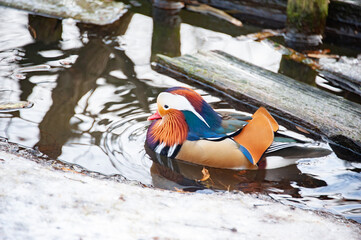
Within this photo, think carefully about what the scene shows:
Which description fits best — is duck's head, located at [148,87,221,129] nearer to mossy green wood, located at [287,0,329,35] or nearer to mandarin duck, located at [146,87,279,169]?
mandarin duck, located at [146,87,279,169]

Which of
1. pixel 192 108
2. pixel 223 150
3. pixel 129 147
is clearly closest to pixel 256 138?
pixel 223 150

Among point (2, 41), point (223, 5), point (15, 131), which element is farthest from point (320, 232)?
point (223, 5)

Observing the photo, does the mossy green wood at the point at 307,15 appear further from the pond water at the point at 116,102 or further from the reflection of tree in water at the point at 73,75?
the reflection of tree in water at the point at 73,75

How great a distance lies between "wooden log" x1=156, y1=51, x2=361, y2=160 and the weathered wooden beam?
5.34 feet

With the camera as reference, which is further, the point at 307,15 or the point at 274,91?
the point at 307,15

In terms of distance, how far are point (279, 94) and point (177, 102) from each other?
55.2 inches

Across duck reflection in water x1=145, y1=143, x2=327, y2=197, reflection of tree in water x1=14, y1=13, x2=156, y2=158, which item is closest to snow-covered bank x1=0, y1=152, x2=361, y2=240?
duck reflection in water x1=145, y1=143, x2=327, y2=197

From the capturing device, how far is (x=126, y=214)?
2.25 m

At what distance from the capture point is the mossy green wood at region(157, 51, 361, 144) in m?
4.10

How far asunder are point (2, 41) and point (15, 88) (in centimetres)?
138

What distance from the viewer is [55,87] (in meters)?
4.57

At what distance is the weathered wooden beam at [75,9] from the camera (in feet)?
21.0

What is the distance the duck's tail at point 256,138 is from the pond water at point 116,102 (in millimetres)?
201

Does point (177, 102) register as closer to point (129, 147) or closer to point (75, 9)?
point (129, 147)
